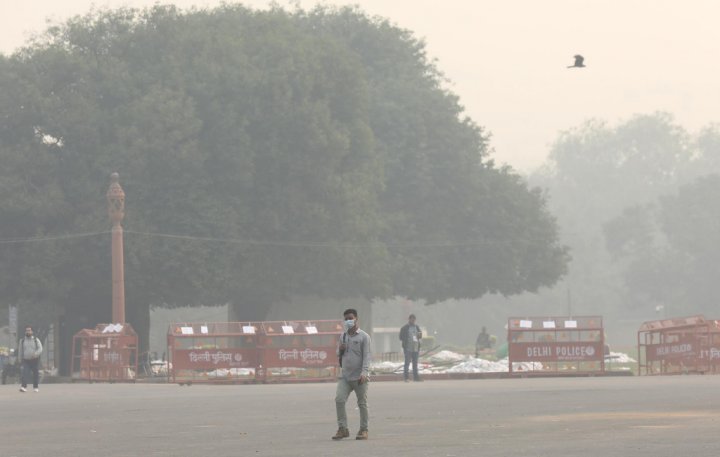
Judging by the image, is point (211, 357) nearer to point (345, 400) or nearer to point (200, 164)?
point (200, 164)

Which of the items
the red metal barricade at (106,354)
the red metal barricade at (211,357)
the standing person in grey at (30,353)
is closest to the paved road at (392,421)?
the standing person in grey at (30,353)

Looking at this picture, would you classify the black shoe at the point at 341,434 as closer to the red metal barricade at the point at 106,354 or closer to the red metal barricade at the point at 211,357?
the red metal barricade at the point at 211,357

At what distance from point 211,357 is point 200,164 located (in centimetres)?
2053

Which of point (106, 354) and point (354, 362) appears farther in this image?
point (106, 354)

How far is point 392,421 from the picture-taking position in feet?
78.6

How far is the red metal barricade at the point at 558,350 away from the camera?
150 ft

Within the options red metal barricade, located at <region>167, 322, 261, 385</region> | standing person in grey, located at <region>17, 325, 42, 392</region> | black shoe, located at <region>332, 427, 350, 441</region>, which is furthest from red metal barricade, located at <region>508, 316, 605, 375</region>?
black shoe, located at <region>332, 427, 350, 441</region>

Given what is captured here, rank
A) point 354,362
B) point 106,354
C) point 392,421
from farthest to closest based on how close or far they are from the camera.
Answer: point 106,354
point 392,421
point 354,362

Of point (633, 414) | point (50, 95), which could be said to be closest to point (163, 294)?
point (50, 95)

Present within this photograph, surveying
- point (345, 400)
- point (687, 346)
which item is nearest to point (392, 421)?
point (345, 400)

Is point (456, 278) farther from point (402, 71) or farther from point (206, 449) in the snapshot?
point (206, 449)

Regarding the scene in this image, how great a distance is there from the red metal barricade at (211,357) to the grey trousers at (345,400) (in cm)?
2350

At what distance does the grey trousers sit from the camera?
20188mm

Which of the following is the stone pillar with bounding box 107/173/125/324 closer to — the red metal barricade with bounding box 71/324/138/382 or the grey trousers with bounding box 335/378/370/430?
the red metal barricade with bounding box 71/324/138/382
